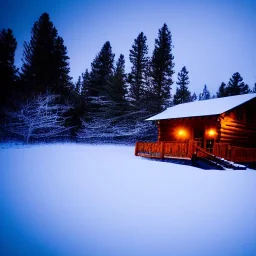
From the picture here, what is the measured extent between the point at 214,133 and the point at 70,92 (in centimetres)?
2344

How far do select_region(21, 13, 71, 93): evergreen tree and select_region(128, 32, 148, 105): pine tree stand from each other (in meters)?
12.0

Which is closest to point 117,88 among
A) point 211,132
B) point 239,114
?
point 211,132

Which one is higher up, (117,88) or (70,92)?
(117,88)

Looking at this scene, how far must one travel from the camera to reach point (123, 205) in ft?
13.6

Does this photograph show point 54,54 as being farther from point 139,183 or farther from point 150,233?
point 150,233

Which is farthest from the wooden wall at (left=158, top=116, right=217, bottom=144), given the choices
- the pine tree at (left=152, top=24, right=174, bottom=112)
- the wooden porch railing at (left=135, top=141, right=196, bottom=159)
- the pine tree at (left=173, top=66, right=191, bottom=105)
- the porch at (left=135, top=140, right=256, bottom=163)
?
the pine tree at (left=173, top=66, right=191, bottom=105)

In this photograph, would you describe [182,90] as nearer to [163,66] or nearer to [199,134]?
[163,66]

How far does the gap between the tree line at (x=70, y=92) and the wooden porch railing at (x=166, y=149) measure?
473 inches

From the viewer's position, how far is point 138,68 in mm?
32781

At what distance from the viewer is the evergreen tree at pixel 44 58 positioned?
87.1 feet

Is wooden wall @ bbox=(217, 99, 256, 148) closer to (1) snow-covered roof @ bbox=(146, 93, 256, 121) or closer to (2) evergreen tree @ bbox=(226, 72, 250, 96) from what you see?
(1) snow-covered roof @ bbox=(146, 93, 256, 121)

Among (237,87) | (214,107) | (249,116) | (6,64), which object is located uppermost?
(237,87)

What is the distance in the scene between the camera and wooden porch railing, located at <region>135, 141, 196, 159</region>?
11.4 m

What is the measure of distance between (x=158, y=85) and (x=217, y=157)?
75.4 feet
